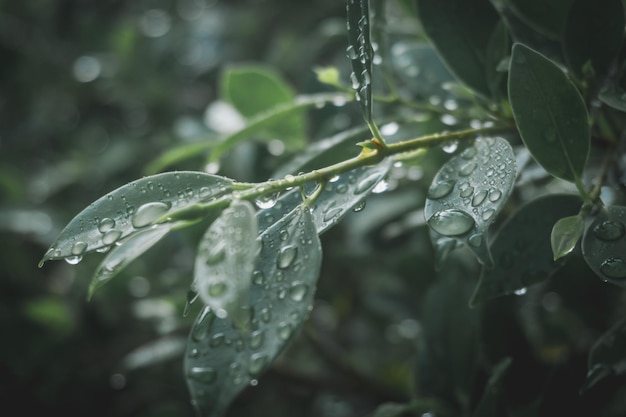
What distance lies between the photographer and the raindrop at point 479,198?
1.72ft

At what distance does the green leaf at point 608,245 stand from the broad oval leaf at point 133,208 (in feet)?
1.10

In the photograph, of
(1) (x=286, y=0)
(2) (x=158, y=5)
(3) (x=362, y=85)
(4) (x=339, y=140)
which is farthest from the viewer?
(2) (x=158, y=5)

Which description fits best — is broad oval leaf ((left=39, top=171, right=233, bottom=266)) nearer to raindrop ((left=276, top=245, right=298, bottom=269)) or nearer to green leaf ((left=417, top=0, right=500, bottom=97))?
raindrop ((left=276, top=245, right=298, bottom=269))

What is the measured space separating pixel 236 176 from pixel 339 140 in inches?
18.4

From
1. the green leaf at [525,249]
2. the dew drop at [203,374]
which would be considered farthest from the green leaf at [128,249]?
the green leaf at [525,249]

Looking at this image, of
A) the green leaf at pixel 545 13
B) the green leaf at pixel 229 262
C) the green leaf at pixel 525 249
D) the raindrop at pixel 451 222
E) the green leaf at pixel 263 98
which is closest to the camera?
the green leaf at pixel 229 262

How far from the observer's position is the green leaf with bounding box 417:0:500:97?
73cm

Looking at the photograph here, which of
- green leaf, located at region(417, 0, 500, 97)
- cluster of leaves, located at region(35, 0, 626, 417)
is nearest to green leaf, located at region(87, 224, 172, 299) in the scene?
cluster of leaves, located at region(35, 0, 626, 417)

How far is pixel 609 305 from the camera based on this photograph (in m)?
1.13

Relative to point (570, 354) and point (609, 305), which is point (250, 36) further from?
point (570, 354)

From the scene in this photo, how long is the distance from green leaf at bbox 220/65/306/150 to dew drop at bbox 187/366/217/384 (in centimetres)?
60

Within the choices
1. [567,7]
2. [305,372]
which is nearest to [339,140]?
[567,7]

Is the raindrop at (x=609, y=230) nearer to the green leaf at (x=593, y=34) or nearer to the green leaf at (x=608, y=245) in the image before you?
the green leaf at (x=608, y=245)

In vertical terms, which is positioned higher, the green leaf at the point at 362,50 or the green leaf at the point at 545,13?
the green leaf at the point at 362,50
